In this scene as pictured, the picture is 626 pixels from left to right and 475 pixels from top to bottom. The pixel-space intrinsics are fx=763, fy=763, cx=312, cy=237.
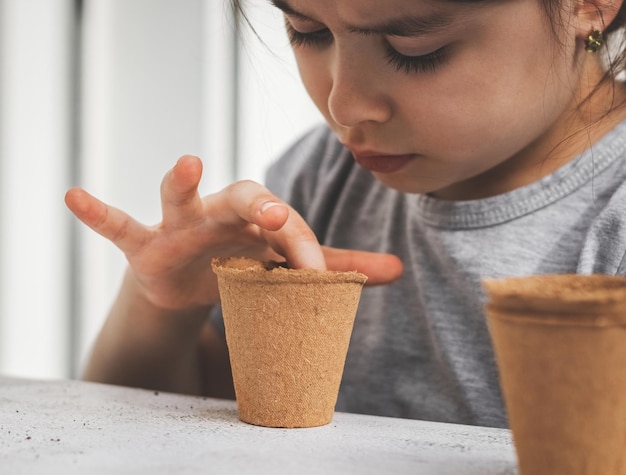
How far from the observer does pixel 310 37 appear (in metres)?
0.88

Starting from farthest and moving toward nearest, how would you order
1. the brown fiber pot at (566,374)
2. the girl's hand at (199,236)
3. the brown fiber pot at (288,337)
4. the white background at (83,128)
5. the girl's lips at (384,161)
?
the white background at (83,128) < the girl's lips at (384,161) < the girl's hand at (199,236) < the brown fiber pot at (288,337) < the brown fiber pot at (566,374)

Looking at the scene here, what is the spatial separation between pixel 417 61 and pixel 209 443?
44 centimetres

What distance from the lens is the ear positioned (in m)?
0.85

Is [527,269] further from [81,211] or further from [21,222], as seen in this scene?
[21,222]

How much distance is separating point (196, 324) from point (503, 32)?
59 centimetres

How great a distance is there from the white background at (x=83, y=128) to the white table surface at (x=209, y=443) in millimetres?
1701

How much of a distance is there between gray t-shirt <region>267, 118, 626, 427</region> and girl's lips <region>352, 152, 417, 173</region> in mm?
171

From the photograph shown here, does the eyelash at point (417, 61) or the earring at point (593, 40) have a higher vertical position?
the earring at point (593, 40)

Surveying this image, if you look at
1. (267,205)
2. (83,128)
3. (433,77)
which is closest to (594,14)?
(433,77)

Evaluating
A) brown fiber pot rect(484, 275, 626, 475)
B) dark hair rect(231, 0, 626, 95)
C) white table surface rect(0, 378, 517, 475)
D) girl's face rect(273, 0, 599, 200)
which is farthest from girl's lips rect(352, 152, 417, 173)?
brown fiber pot rect(484, 275, 626, 475)

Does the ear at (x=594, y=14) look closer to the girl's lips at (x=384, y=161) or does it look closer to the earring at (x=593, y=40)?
the earring at (x=593, y=40)

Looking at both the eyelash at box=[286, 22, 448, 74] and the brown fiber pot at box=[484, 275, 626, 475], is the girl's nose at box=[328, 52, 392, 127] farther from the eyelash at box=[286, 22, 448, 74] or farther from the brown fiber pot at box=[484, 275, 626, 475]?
the brown fiber pot at box=[484, 275, 626, 475]

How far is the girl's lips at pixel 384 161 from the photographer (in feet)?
3.03

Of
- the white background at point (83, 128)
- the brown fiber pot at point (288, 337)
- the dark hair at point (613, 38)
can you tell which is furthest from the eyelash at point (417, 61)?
the white background at point (83, 128)
